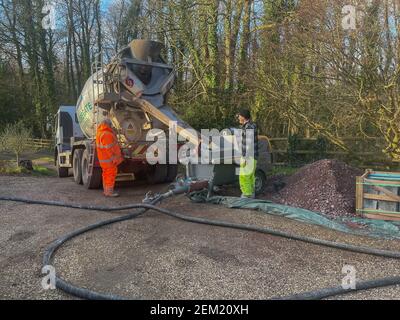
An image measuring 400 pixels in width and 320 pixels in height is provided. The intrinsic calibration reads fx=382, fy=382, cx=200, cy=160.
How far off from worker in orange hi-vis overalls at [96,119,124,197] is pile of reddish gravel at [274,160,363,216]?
3.24 meters

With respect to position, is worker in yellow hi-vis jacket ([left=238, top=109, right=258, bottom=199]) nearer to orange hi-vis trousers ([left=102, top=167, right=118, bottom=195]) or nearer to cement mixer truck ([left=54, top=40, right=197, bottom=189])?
cement mixer truck ([left=54, top=40, right=197, bottom=189])

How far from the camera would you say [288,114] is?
12.6m

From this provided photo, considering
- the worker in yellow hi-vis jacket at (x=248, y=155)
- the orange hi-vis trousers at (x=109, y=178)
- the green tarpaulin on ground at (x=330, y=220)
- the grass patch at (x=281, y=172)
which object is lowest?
the green tarpaulin on ground at (x=330, y=220)

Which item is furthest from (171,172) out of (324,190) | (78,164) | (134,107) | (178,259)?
(178,259)

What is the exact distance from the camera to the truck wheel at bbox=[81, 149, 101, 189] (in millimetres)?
8430

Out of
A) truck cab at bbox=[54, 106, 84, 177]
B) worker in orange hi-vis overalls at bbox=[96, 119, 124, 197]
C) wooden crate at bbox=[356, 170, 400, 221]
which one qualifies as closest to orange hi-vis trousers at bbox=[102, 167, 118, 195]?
worker in orange hi-vis overalls at bbox=[96, 119, 124, 197]

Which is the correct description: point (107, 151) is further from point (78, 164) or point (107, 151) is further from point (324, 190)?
point (324, 190)

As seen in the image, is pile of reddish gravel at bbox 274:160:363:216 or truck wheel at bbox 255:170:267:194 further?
truck wheel at bbox 255:170:267:194

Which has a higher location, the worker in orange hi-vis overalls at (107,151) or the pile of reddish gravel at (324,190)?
the worker in orange hi-vis overalls at (107,151)

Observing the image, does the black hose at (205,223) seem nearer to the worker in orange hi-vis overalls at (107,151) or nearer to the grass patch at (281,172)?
the worker in orange hi-vis overalls at (107,151)

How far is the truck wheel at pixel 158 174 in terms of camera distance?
9.62 m

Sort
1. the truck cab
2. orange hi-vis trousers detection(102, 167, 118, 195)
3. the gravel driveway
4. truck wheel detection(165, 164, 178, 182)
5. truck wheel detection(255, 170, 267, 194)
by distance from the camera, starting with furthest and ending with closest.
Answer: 1. the truck cab
2. truck wheel detection(165, 164, 178, 182)
3. truck wheel detection(255, 170, 267, 194)
4. orange hi-vis trousers detection(102, 167, 118, 195)
5. the gravel driveway

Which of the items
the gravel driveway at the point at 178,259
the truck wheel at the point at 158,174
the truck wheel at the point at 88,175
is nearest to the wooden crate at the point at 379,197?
the gravel driveway at the point at 178,259

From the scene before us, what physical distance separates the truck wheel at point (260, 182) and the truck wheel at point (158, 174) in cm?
265
